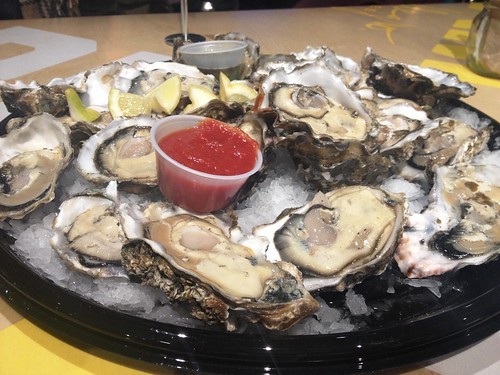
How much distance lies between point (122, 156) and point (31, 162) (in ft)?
0.78

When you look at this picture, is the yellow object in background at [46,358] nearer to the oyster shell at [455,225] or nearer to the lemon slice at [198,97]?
the oyster shell at [455,225]

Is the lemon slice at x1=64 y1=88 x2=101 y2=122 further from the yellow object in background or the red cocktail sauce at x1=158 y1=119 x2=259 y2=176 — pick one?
the yellow object in background

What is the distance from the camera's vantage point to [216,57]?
1.80 meters

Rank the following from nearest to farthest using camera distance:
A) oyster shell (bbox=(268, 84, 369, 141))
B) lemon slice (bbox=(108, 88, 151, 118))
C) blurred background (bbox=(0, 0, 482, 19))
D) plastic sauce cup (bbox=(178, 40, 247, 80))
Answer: oyster shell (bbox=(268, 84, 369, 141))
lemon slice (bbox=(108, 88, 151, 118))
plastic sauce cup (bbox=(178, 40, 247, 80))
blurred background (bbox=(0, 0, 482, 19))

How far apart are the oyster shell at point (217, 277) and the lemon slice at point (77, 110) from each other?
0.59 meters

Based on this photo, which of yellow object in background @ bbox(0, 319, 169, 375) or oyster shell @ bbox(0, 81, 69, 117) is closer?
yellow object in background @ bbox(0, 319, 169, 375)

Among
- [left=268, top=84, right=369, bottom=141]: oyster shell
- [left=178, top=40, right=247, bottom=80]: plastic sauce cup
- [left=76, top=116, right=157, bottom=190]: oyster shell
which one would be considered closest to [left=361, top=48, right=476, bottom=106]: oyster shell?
[left=268, top=84, right=369, bottom=141]: oyster shell

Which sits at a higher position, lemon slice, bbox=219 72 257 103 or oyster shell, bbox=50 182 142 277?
lemon slice, bbox=219 72 257 103

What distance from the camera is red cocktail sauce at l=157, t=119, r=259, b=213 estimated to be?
3.72 ft

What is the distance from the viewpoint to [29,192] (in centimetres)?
120

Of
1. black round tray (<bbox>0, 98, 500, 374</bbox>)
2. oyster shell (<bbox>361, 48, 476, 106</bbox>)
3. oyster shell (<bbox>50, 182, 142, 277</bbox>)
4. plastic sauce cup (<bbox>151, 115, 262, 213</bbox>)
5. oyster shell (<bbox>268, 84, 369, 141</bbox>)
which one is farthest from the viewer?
oyster shell (<bbox>361, 48, 476, 106</bbox>)

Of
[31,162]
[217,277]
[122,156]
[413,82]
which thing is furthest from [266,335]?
[413,82]

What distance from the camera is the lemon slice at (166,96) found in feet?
4.82

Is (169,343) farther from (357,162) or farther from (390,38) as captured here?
(390,38)
